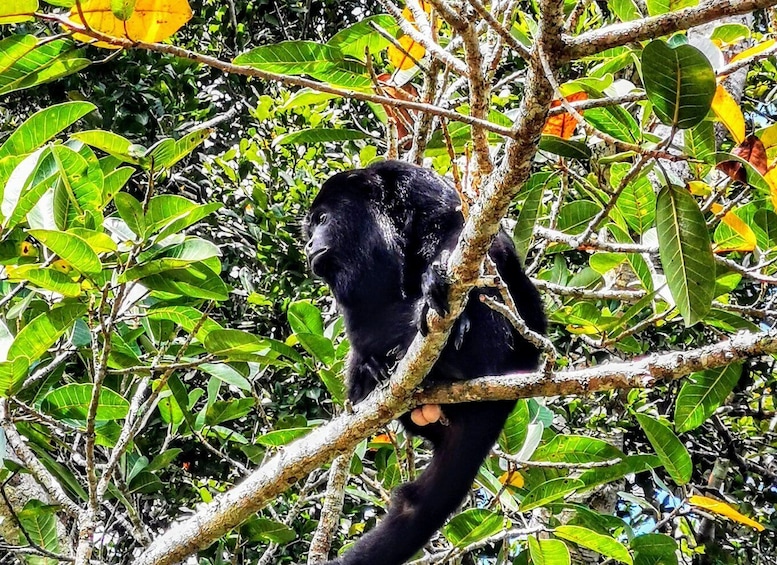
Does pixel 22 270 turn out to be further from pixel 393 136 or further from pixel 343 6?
A: pixel 343 6

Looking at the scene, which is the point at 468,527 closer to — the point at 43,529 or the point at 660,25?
the point at 43,529

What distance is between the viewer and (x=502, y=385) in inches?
81.5

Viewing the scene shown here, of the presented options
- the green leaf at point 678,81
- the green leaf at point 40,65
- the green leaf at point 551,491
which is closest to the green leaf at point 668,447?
the green leaf at point 551,491

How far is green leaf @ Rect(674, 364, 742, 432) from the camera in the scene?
2.38 m

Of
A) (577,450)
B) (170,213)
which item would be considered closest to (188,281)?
(170,213)

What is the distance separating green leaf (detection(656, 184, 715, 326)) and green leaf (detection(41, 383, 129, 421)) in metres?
1.76

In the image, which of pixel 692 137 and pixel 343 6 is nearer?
pixel 692 137

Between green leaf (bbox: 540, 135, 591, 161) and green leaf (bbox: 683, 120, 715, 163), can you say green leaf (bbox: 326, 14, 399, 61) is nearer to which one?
green leaf (bbox: 540, 135, 591, 161)

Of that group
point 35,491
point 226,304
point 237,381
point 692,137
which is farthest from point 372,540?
point 226,304

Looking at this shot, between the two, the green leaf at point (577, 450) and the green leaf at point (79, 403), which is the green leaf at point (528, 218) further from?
the green leaf at point (79, 403)

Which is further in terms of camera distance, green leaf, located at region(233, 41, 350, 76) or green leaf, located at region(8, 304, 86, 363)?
green leaf, located at region(8, 304, 86, 363)

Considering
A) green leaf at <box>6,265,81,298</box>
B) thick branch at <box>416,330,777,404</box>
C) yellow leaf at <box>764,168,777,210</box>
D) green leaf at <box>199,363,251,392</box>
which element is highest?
yellow leaf at <box>764,168,777,210</box>

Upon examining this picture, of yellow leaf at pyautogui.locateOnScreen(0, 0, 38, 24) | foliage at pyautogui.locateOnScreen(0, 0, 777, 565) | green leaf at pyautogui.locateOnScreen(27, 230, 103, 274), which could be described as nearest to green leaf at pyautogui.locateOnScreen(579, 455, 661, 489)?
foliage at pyautogui.locateOnScreen(0, 0, 777, 565)

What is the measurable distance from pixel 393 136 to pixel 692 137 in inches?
52.0
